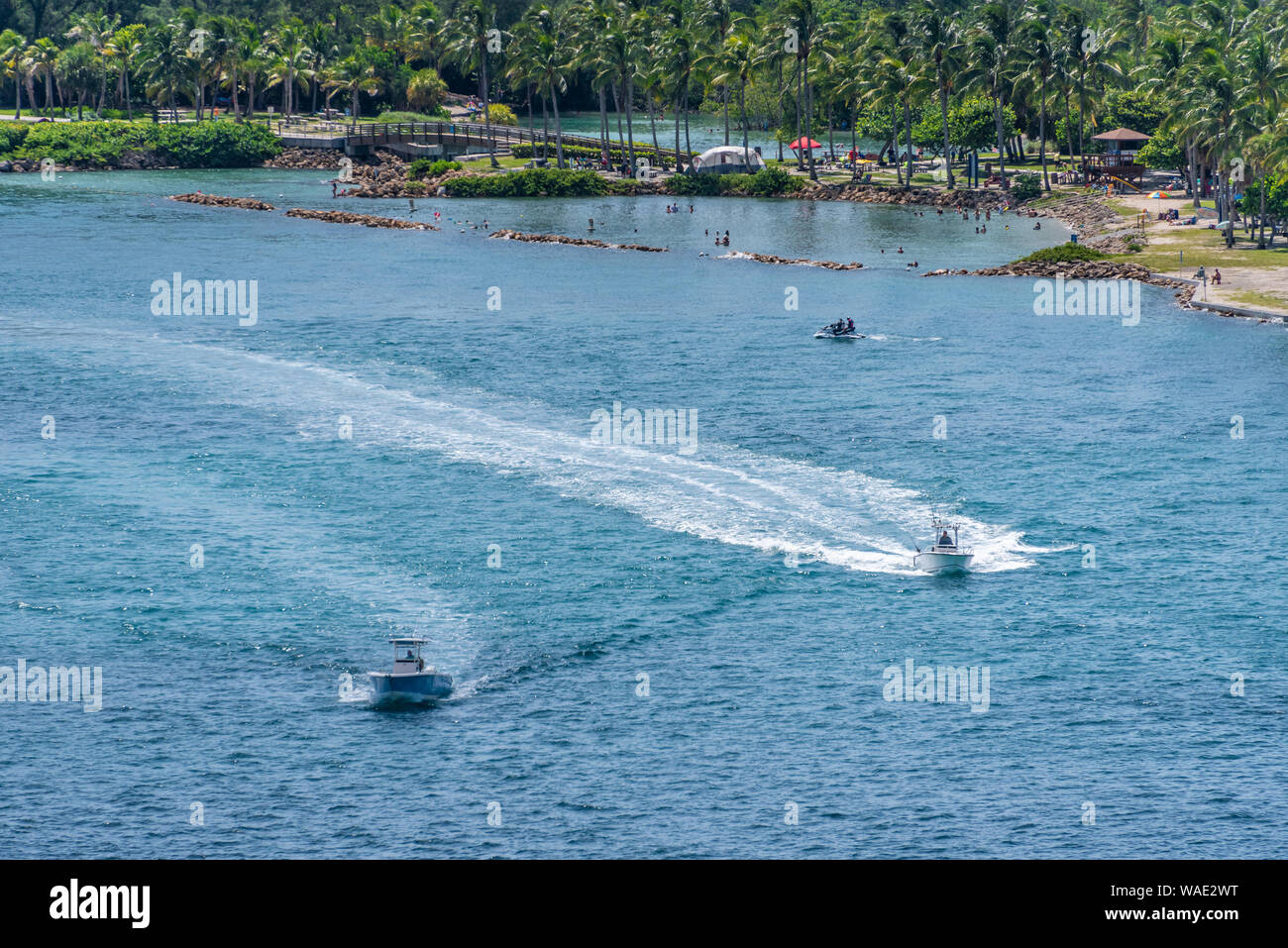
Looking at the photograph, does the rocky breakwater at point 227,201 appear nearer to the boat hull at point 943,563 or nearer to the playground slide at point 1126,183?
the playground slide at point 1126,183

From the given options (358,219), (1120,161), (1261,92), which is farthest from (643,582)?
(1120,161)

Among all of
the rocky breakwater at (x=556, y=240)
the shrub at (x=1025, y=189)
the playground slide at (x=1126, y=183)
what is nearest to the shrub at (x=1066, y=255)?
the rocky breakwater at (x=556, y=240)

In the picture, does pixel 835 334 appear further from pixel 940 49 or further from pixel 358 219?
pixel 940 49

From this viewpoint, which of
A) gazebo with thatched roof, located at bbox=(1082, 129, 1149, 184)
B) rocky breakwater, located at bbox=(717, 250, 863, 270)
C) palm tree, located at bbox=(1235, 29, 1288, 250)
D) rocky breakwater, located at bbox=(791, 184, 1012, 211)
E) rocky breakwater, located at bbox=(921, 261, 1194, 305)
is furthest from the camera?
gazebo with thatched roof, located at bbox=(1082, 129, 1149, 184)

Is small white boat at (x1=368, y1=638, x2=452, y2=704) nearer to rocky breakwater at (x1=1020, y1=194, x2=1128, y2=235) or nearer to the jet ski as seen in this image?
the jet ski

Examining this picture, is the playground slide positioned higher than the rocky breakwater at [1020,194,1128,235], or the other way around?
the playground slide

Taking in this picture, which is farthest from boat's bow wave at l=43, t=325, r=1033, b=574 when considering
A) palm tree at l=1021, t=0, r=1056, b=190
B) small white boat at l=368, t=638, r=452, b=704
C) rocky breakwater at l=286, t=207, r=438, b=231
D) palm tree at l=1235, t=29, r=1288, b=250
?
palm tree at l=1021, t=0, r=1056, b=190

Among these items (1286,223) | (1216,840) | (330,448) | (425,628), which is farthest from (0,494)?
(1286,223)

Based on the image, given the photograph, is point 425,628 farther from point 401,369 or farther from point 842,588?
point 401,369
